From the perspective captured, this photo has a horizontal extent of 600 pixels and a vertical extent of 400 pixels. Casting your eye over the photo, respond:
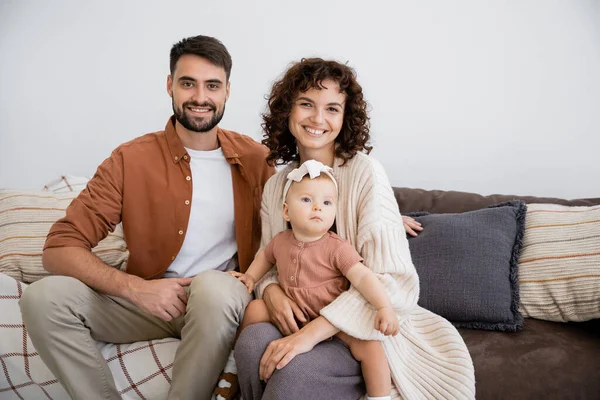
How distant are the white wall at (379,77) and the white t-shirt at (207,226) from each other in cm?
81

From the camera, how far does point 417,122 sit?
2.59m

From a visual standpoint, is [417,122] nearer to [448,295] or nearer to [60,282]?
[448,295]

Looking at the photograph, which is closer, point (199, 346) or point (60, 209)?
point (199, 346)

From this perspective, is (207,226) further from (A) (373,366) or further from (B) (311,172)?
(A) (373,366)

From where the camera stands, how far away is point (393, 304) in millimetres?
1496

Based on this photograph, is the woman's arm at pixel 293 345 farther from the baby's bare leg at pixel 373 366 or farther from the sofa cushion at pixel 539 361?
the sofa cushion at pixel 539 361

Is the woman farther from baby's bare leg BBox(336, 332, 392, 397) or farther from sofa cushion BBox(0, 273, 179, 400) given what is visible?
sofa cushion BBox(0, 273, 179, 400)

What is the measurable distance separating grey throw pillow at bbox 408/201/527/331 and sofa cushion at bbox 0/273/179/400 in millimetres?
955

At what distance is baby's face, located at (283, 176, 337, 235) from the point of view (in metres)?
1.54

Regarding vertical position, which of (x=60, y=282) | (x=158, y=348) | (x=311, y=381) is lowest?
(x=158, y=348)

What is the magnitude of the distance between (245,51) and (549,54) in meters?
1.52

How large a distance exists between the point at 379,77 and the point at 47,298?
185 cm

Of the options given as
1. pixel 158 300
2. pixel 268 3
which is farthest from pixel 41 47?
pixel 158 300

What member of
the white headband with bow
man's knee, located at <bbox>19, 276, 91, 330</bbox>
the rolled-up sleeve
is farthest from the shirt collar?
man's knee, located at <bbox>19, 276, 91, 330</bbox>
